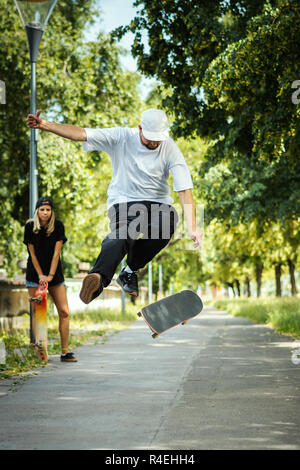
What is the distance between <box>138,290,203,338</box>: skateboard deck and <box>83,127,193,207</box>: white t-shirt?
3.13 ft

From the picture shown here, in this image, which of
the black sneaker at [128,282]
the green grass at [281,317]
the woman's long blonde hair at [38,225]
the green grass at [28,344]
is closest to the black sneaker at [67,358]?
the green grass at [28,344]

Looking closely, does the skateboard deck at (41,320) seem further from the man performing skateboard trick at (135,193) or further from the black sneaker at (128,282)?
the man performing skateboard trick at (135,193)

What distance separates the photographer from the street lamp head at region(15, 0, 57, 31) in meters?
8.36

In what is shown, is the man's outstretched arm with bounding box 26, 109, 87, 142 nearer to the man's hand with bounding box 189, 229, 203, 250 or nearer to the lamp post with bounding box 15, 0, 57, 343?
the man's hand with bounding box 189, 229, 203, 250

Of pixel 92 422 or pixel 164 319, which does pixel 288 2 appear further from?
pixel 92 422

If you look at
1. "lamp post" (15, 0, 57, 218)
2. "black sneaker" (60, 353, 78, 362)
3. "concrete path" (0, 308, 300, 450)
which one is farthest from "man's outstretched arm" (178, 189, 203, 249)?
"lamp post" (15, 0, 57, 218)

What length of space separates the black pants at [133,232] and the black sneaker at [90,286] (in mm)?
69

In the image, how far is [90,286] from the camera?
15.3ft

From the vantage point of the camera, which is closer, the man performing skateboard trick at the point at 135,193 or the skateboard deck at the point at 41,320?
the man performing skateboard trick at the point at 135,193

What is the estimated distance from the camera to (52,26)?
58.5 feet

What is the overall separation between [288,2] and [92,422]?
242 inches

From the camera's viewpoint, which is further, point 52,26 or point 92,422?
point 52,26

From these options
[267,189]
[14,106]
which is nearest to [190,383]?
[267,189]

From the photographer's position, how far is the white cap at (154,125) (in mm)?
4504
